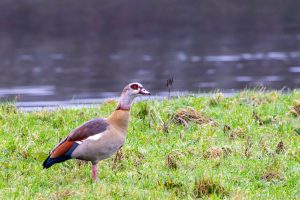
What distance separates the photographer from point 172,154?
8.88 metres

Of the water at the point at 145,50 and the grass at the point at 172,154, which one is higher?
the water at the point at 145,50

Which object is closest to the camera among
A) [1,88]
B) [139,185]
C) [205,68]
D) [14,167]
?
[139,185]

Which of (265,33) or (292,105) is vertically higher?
(265,33)

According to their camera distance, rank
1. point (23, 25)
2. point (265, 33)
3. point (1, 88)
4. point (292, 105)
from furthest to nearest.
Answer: point (23, 25) → point (265, 33) → point (1, 88) → point (292, 105)

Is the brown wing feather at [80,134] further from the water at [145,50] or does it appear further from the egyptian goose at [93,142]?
the water at [145,50]

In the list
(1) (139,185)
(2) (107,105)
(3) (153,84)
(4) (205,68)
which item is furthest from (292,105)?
(4) (205,68)

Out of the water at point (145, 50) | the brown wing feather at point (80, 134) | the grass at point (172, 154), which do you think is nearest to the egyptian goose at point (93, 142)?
the brown wing feather at point (80, 134)

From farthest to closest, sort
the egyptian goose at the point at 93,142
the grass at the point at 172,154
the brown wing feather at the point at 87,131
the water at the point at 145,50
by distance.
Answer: the water at the point at 145,50 → the brown wing feather at the point at 87,131 → the egyptian goose at the point at 93,142 → the grass at the point at 172,154

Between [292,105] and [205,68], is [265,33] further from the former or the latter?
[292,105]

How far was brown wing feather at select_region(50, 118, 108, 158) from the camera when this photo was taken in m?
7.83

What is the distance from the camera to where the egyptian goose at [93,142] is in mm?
7824

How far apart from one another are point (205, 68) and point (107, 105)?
19675mm

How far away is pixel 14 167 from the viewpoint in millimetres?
8500

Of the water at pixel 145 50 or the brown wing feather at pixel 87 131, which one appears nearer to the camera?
the brown wing feather at pixel 87 131
